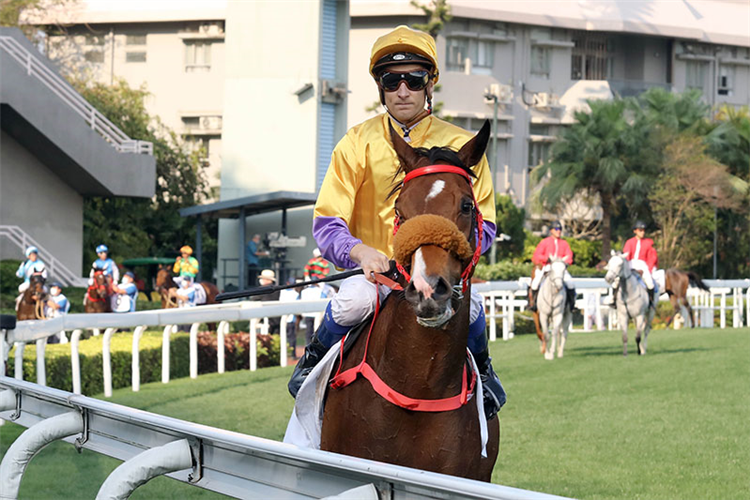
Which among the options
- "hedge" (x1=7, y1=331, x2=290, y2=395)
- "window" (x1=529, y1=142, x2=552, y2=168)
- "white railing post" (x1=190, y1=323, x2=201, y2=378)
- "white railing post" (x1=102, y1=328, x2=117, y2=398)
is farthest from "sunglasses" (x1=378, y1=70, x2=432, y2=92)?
"window" (x1=529, y1=142, x2=552, y2=168)

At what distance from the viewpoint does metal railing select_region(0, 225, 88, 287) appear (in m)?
21.6

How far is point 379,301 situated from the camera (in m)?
3.65

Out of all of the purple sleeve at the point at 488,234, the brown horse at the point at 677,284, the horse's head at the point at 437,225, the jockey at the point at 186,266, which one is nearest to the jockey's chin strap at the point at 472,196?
the horse's head at the point at 437,225

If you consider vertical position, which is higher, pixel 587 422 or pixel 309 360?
pixel 309 360

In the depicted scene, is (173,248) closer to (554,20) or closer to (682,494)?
(554,20)

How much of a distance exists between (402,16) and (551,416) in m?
28.8

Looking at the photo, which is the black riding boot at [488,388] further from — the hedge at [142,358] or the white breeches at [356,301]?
the hedge at [142,358]

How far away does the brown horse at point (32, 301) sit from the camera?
580 inches

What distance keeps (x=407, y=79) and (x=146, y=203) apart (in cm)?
2905

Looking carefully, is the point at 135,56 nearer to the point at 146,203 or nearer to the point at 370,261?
the point at 146,203

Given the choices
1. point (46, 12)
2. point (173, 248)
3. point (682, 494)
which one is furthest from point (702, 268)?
point (682, 494)

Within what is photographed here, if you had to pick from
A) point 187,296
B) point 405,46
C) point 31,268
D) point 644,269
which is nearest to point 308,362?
point 405,46

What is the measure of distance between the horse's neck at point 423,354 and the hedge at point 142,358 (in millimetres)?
7006

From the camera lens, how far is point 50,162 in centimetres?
2288
